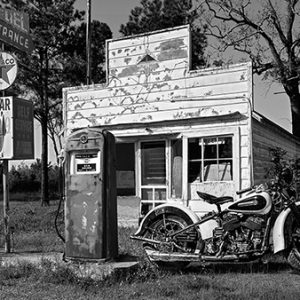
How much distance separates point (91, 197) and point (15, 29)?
142 inches

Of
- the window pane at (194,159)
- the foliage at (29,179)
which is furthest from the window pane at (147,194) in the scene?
the foliage at (29,179)

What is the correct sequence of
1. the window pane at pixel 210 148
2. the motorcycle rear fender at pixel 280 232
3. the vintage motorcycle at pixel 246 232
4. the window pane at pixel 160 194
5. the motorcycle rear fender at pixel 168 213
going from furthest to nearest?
the window pane at pixel 160 194, the window pane at pixel 210 148, the motorcycle rear fender at pixel 168 213, the vintage motorcycle at pixel 246 232, the motorcycle rear fender at pixel 280 232

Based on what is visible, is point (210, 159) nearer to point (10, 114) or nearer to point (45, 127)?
point (10, 114)

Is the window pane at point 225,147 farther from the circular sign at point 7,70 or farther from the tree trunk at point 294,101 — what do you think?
the tree trunk at point 294,101

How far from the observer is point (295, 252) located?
6465 mm

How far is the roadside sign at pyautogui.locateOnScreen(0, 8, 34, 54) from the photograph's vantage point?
813cm

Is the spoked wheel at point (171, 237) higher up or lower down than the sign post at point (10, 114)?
lower down

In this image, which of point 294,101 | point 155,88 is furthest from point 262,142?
point 294,101

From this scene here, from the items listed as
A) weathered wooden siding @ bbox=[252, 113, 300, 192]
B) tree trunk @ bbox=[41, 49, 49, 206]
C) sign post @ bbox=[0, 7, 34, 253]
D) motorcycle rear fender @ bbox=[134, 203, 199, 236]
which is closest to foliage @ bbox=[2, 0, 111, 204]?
tree trunk @ bbox=[41, 49, 49, 206]

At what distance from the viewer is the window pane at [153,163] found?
456 inches

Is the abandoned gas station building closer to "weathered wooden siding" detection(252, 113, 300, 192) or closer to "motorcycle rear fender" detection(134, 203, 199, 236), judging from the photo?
"weathered wooden siding" detection(252, 113, 300, 192)

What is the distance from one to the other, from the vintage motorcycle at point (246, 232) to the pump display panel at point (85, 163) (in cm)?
146

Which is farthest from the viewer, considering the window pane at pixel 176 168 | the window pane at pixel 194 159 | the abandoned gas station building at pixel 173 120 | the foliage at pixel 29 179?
the foliage at pixel 29 179

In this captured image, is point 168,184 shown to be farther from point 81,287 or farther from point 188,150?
point 81,287
